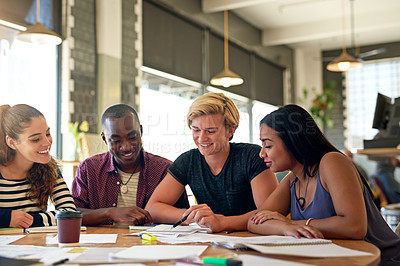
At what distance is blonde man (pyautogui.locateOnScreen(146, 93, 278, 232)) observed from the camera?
6.87 feet

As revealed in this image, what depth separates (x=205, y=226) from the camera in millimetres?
1739

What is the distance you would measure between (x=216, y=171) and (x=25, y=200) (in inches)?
34.3

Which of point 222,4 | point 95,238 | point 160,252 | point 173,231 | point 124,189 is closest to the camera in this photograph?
point 160,252

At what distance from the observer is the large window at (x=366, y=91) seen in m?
9.85

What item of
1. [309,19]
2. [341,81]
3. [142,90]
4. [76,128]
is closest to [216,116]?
[76,128]

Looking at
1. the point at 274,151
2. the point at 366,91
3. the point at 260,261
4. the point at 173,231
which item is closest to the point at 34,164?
the point at 173,231

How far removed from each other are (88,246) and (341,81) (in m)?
9.62

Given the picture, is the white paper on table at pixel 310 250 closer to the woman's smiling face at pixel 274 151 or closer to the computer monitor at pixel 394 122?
the woman's smiling face at pixel 274 151

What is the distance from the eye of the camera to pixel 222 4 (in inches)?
276

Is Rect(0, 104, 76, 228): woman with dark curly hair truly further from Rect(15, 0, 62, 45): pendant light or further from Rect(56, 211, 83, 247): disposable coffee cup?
Rect(15, 0, 62, 45): pendant light

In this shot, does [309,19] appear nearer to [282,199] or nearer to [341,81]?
[341,81]

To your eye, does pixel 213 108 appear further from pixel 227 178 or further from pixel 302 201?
pixel 302 201

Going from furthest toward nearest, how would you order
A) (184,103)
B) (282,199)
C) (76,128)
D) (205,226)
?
(184,103) < (76,128) < (282,199) < (205,226)

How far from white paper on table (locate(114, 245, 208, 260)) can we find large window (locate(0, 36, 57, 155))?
345 cm
